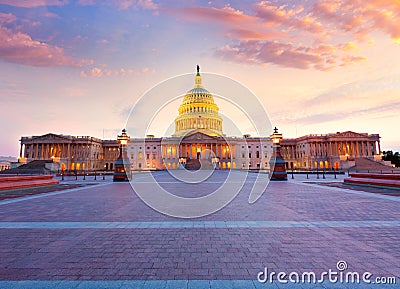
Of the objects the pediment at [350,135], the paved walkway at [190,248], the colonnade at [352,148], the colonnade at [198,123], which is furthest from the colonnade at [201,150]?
the paved walkway at [190,248]

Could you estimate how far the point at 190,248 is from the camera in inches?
218

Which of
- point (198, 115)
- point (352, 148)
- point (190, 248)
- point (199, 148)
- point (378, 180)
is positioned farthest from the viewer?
point (198, 115)

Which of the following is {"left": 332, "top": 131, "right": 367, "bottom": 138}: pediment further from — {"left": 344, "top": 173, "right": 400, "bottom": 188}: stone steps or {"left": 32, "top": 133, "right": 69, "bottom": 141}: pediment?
{"left": 32, "top": 133, "right": 69, "bottom": 141}: pediment

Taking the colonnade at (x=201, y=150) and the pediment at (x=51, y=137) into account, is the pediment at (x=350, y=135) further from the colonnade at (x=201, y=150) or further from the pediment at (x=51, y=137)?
the pediment at (x=51, y=137)

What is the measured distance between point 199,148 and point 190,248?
92.3 meters

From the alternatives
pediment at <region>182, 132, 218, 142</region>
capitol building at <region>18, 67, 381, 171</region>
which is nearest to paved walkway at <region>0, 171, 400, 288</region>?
capitol building at <region>18, 67, 381, 171</region>

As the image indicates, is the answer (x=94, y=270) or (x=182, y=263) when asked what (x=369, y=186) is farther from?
(x=94, y=270)

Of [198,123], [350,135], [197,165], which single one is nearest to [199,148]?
[198,123]

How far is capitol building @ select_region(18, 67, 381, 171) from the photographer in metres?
93.1

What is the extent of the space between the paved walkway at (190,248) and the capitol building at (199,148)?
74972mm

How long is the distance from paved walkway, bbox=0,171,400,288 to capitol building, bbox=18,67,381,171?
246ft

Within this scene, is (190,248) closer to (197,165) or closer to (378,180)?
(378,180)

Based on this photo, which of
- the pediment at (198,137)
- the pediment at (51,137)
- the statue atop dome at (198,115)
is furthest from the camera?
the statue atop dome at (198,115)

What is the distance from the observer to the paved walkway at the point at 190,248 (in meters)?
4.09
